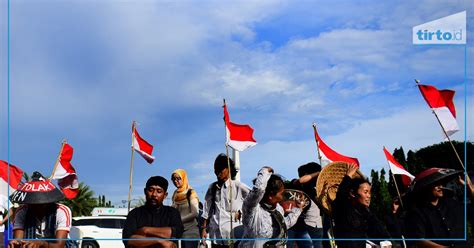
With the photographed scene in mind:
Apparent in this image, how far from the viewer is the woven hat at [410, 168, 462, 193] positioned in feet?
21.2

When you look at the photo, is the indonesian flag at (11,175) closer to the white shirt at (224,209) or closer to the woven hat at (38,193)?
the woven hat at (38,193)

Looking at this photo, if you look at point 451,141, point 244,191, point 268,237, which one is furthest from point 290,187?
point 451,141

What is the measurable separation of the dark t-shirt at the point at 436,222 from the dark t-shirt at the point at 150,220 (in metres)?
2.14

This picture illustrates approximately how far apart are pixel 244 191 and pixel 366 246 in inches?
59.9

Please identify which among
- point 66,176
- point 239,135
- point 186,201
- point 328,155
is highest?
point 239,135

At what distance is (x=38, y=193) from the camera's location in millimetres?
6422

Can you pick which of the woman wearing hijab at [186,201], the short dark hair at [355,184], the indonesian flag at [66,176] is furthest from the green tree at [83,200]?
the short dark hair at [355,184]

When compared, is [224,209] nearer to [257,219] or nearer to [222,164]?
[222,164]

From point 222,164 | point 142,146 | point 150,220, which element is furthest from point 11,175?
point 222,164

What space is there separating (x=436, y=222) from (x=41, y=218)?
11.9 feet

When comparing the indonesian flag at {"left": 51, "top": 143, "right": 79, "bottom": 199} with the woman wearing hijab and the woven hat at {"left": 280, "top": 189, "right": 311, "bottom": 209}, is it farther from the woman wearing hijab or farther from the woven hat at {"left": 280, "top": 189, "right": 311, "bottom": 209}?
the woven hat at {"left": 280, "top": 189, "right": 311, "bottom": 209}

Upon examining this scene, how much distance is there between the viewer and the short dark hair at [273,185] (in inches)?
251

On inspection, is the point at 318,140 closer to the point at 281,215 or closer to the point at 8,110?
the point at 281,215

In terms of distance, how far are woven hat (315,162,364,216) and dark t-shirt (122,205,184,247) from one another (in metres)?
1.45
